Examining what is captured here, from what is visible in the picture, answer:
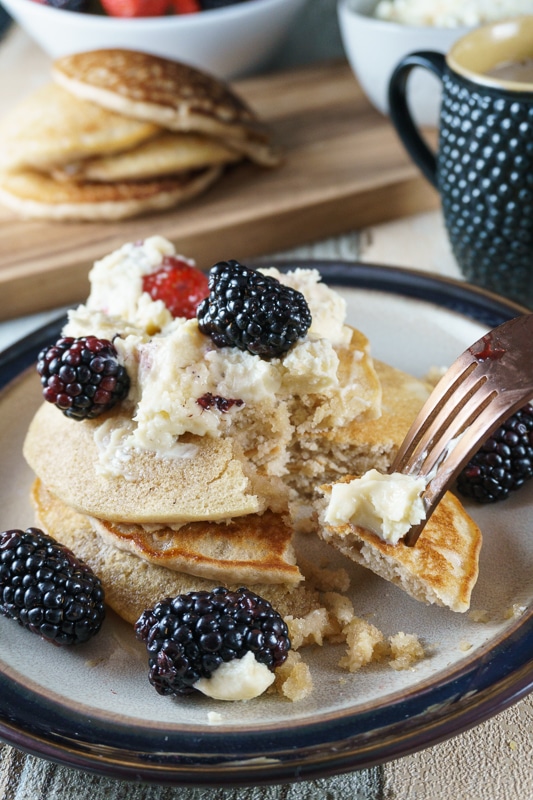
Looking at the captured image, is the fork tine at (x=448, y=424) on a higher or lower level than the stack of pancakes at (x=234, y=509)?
higher

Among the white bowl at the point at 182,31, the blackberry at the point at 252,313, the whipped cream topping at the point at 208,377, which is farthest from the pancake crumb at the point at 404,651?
the white bowl at the point at 182,31

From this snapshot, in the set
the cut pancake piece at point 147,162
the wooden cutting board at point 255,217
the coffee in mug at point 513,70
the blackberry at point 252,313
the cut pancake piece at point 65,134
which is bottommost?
the wooden cutting board at point 255,217

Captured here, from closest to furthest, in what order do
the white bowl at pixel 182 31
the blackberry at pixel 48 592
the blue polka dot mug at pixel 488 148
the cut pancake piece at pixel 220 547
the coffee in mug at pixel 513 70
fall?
the blackberry at pixel 48 592
the cut pancake piece at pixel 220 547
the blue polka dot mug at pixel 488 148
the coffee in mug at pixel 513 70
the white bowl at pixel 182 31

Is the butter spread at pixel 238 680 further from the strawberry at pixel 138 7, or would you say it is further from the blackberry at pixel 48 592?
the strawberry at pixel 138 7

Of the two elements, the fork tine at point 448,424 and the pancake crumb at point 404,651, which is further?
the fork tine at point 448,424

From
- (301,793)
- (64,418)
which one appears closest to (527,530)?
(301,793)

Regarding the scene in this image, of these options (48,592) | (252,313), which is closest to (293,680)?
(48,592)
